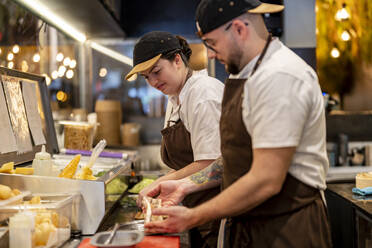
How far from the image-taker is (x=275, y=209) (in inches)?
56.9

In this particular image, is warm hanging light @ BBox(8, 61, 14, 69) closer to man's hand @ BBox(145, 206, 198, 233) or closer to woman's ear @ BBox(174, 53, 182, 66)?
woman's ear @ BBox(174, 53, 182, 66)

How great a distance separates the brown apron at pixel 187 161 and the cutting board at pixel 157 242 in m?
0.37

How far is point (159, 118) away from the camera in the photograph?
16.2ft

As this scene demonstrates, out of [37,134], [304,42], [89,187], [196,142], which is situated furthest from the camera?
[304,42]

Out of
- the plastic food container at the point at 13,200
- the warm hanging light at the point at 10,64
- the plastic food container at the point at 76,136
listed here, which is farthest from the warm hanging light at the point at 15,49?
the plastic food container at the point at 13,200

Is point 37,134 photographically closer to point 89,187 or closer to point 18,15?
point 18,15

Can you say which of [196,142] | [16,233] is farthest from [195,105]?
[16,233]

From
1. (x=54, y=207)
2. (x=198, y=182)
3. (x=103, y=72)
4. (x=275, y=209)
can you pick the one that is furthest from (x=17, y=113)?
(x=103, y=72)

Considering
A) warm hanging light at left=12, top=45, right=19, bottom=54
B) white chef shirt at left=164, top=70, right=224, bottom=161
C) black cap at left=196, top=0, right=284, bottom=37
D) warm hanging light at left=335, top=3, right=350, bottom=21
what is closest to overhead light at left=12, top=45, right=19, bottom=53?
warm hanging light at left=12, top=45, right=19, bottom=54

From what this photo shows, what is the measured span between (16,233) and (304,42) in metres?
3.85

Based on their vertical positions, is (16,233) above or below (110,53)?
below

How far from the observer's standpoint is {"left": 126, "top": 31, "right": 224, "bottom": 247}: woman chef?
203 cm

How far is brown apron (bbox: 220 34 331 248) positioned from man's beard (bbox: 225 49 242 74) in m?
0.04

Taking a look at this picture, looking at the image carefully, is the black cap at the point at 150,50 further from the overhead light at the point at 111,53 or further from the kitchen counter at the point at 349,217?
the overhead light at the point at 111,53
